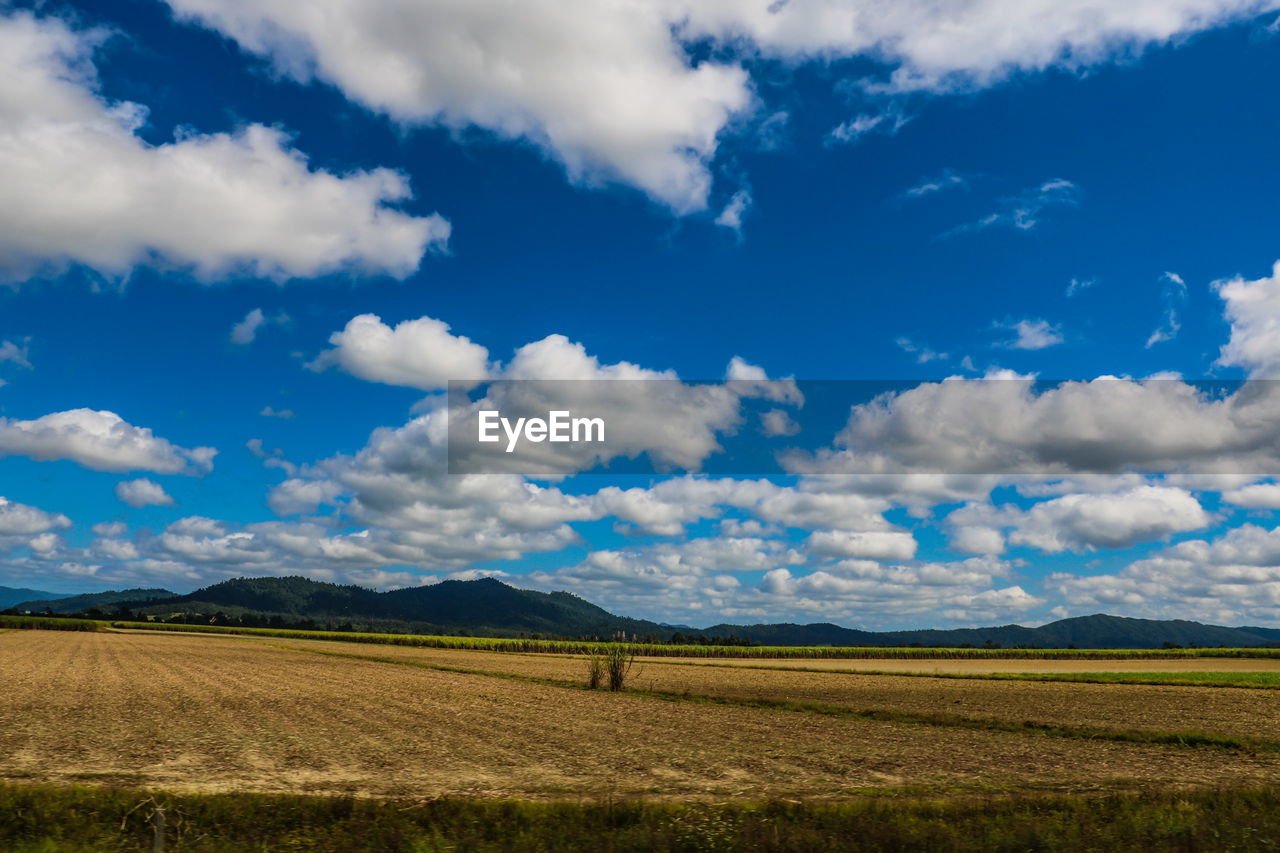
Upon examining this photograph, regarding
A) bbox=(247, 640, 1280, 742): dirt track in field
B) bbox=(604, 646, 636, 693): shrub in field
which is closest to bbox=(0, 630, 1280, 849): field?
bbox=(247, 640, 1280, 742): dirt track in field

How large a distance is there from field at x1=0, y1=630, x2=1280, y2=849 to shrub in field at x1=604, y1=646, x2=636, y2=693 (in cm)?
218

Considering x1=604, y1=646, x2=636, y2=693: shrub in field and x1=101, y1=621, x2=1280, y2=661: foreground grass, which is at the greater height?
x1=604, y1=646, x2=636, y2=693: shrub in field

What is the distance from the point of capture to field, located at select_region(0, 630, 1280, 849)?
2131cm

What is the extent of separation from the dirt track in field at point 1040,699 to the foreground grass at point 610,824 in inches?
989

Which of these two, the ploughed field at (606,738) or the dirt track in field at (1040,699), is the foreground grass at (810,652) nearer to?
the dirt track in field at (1040,699)

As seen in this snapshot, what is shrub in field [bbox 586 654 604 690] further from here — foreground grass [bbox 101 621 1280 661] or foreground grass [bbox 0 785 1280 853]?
foreground grass [bbox 101 621 1280 661]

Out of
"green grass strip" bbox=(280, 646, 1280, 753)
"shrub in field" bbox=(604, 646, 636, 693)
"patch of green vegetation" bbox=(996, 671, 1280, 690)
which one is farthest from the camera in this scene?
"patch of green vegetation" bbox=(996, 671, 1280, 690)

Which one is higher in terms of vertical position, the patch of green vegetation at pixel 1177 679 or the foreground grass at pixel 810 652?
the patch of green vegetation at pixel 1177 679

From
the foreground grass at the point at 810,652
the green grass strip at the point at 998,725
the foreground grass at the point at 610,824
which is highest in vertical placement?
the foreground grass at the point at 610,824

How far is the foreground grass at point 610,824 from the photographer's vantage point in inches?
606

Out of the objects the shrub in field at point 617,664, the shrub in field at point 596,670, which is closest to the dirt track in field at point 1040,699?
the shrub in field at point 617,664

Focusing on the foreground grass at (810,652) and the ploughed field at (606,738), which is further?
the foreground grass at (810,652)

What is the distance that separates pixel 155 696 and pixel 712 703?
32.2 m

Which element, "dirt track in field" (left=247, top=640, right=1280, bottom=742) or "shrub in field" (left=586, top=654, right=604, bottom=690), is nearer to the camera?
"dirt track in field" (left=247, top=640, right=1280, bottom=742)
